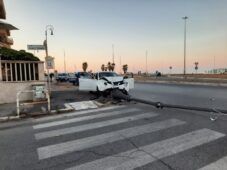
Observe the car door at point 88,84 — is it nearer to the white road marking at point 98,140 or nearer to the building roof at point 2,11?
the white road marking at point 98,140

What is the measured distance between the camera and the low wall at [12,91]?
1290 cm

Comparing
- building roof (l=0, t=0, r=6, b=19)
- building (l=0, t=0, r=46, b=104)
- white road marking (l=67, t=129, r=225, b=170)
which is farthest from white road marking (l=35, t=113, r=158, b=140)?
building roof (l=0, t=0, r=6, b=19)

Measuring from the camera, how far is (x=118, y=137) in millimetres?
5875

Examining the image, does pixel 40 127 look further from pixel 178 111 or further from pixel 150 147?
pixel 178 111

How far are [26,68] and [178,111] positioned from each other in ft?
31.3

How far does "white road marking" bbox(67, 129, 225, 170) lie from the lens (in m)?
4.20

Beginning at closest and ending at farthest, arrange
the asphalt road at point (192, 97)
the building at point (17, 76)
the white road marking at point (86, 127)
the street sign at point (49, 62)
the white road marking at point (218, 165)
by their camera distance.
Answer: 1. the white road marking at point (218, 165)
2. the white road marking at point (86, 127)
3. the asphalt road at point (192, 97)
4. the building at point (17, 76)
5. the street sign at point (49, 62)

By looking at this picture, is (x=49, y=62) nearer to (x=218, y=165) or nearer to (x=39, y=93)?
(x=39, y=93)

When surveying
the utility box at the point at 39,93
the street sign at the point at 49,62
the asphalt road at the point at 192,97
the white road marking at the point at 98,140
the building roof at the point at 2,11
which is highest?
the building roof at the point at 2,11

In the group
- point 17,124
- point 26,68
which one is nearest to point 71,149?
point 17,124

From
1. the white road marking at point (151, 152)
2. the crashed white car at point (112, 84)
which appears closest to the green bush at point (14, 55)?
the crashed white car at point (112, 84)

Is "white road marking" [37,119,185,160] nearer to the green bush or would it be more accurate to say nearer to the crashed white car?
the crashed white car

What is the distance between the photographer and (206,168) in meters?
3.92

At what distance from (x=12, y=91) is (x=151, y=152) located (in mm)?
10852
